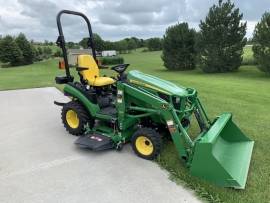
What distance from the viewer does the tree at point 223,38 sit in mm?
20422

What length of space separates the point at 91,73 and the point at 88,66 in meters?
0.14

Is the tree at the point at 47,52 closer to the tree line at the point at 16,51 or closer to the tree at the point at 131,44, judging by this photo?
the tree line at the point at 16,51

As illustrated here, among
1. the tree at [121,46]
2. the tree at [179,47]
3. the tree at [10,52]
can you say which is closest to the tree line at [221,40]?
the tree at [179,47]

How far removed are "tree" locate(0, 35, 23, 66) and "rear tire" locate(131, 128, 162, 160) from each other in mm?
34615

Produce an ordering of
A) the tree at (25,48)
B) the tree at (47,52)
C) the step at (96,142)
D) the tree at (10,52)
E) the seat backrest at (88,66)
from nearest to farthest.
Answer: the step at (96,142) < the seat backrest at (88,66) < the tree at (10,52) < the tree at (25,48) < the tree at (47,52)

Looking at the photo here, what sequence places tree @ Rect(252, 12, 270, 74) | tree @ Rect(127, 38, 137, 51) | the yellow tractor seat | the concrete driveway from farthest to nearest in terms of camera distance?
1. tree @ Rect(127, 38, 137, 51)
2. tree @ Rect(252, 12, 270, 74)
3. the yellow tractor seat
4. the concrete driveway

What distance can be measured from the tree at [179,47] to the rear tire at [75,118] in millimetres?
18475

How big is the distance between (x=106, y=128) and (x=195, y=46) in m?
18.0

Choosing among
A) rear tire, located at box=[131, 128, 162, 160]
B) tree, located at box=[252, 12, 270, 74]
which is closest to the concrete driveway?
rear tire, located at box=[131, 128, 162, 160]

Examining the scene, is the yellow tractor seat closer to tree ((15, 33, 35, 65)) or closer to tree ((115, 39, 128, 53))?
tree ((15, 33, 35, 65))

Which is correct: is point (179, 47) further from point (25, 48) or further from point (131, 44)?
point (131, 44)

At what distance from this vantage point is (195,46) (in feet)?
71.2

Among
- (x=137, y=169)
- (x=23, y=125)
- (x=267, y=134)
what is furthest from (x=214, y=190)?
(x=23, y=125)

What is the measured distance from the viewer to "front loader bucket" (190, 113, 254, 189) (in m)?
3.37
